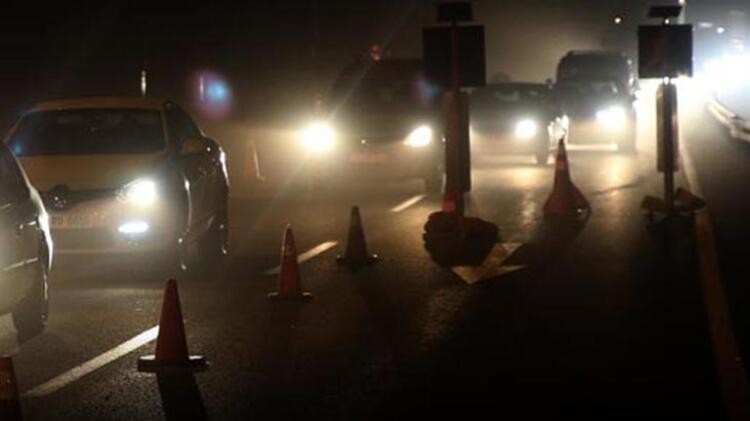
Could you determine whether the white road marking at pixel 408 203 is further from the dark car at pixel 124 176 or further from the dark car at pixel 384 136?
the dark car at pixel 124 176

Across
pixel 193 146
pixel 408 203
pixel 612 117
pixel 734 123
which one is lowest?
pixel 734 123

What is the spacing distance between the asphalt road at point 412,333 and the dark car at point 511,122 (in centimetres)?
1407

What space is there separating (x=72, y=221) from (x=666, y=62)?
831cm

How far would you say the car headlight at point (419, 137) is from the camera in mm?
28469

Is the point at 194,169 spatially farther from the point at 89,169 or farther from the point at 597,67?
the point at 597,67

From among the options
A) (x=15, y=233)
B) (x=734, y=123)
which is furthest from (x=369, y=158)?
(x=734, y=123)

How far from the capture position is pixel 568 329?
42.0 ft

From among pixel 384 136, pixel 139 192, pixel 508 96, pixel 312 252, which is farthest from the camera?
pixel 508 96

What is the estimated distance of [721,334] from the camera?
40.7 feet

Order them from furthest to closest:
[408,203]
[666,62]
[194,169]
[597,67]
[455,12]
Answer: [597,67] < [408,203] < [666,62] < [455,12] < [194,169]

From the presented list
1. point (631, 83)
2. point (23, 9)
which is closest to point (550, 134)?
point (631, 83)

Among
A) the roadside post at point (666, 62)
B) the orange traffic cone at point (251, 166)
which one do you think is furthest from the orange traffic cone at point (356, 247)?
the orange traffic cone at point (251, 166)

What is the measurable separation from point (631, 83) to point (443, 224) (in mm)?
24631

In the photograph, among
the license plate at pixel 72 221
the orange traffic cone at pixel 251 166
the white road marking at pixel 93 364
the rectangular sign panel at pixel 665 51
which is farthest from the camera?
the orange traffic cone at pixel 251 166
